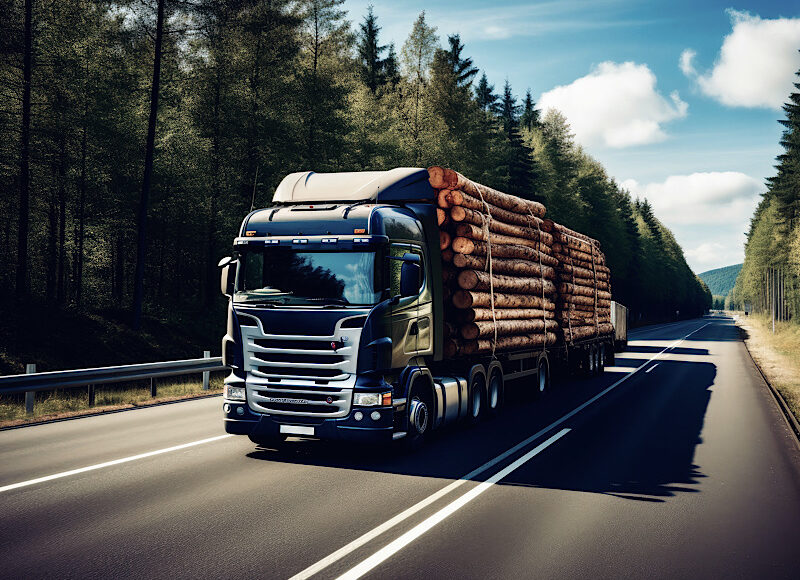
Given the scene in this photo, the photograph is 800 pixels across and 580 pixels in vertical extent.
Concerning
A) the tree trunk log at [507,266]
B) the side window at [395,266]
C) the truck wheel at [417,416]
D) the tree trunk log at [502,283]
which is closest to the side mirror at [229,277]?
the side window at [395,266]

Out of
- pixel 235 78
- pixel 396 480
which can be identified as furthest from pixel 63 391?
pixel 235 78

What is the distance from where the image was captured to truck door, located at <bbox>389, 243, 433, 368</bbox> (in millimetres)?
8906

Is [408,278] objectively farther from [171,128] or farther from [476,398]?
[171,128]

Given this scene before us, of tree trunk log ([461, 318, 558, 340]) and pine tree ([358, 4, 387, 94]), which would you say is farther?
pine tree ([358, 4, 387, 94])

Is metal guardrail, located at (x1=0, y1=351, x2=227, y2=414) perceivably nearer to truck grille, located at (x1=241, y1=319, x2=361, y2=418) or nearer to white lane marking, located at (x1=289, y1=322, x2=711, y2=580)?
truck grille, located at (x1=241, y1=319, x2=361, y2=418)

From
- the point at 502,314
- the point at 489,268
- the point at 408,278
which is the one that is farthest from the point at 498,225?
the point at 408,278

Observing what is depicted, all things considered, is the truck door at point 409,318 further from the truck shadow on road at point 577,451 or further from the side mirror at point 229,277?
the side mirror at point 229,277

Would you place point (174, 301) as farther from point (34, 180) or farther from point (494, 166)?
point (494, 166)

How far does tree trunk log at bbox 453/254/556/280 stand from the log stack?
16 millimetres

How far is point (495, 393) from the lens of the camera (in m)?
12.7

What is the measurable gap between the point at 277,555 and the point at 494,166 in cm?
4430

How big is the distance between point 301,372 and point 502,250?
6.25 meters

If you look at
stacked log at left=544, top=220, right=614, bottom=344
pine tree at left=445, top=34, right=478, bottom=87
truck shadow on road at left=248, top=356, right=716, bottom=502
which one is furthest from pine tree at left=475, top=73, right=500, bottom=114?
truck shadow on road at left=248, top=356, right=716, bottom=502

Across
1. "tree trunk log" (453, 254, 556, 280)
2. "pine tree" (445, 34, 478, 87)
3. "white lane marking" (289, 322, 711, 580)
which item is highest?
"pine tree" (445, 34, 478, 87)
